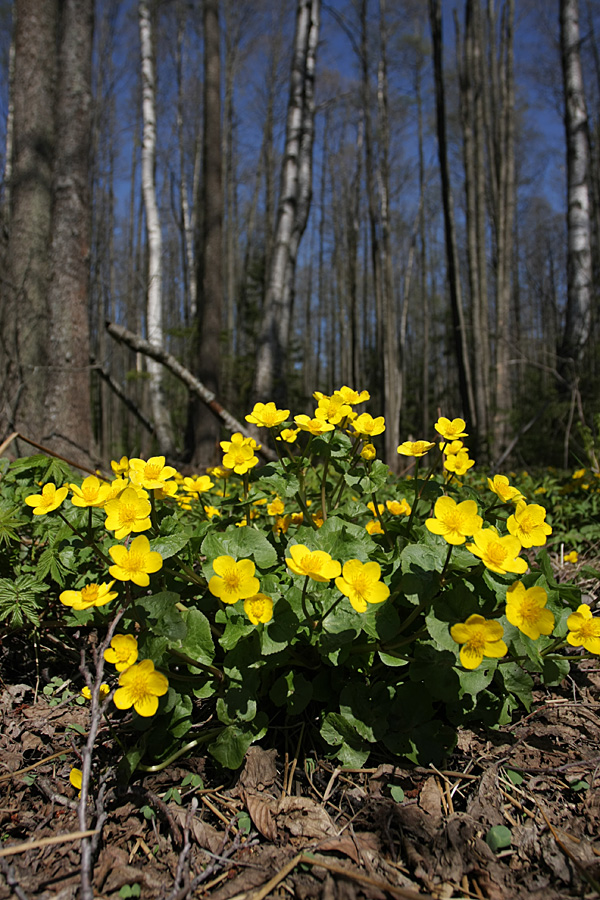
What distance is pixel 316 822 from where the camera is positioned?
40.4 inches

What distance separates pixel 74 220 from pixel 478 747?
427cm

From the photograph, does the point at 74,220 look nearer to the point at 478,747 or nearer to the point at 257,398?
the point at 257,398

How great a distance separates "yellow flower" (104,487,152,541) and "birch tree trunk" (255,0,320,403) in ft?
13.8

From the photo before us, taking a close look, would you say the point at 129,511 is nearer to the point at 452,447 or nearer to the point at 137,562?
the point at 137,562

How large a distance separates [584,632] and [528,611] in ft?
0.67

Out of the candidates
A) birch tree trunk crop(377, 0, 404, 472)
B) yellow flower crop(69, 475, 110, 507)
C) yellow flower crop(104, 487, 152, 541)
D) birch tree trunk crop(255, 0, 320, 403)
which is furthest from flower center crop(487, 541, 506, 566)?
birch tree trunk crop(377, 0, 404, 472)

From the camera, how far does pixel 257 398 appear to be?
5.23 meters

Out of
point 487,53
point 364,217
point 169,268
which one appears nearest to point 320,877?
point 487,53

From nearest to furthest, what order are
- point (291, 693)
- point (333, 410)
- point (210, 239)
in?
1. point (291, 693)
2. point (333, 410)
3. point (210, 239)

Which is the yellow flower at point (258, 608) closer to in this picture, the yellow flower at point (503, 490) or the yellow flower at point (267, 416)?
the yellow flower at point (267, 416)

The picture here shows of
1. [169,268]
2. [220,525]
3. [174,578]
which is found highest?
[169,268]


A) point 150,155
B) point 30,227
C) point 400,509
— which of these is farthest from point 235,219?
point 400,509

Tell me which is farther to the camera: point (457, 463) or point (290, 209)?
point (290, 209)

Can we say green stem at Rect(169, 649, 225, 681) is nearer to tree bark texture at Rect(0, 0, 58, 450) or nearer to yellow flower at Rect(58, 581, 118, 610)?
yellow flower at Rect(58, 581, 118, 610)
